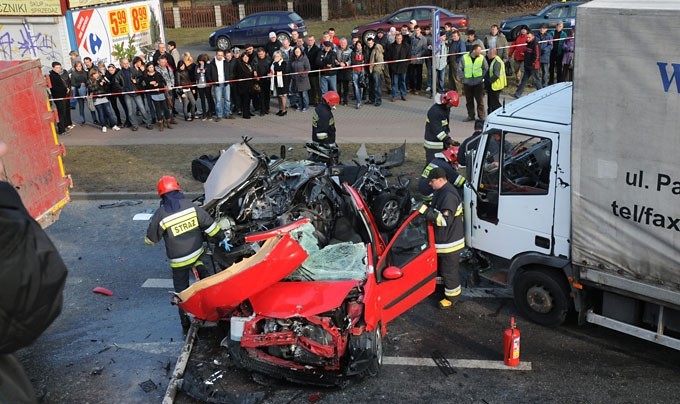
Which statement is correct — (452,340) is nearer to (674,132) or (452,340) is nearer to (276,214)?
(276,214)

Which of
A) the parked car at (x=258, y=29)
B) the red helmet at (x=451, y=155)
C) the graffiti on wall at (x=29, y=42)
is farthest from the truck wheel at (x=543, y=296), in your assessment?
the parked car at (x=258, y=29)

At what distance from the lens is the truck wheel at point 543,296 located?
24.3ft

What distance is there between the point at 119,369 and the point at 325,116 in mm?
6011

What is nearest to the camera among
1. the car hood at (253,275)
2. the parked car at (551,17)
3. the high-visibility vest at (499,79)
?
the car hood at (253,275)

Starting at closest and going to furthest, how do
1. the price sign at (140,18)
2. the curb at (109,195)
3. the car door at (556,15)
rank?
1. the curb at (109,195)
2. the car door at (556,15)
3. the price sign at (140,18)

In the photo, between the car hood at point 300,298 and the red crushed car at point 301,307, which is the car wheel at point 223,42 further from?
the car hood at point 300,298

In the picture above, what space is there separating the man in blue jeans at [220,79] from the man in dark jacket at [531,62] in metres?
7.14

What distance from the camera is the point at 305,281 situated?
675 centimetres

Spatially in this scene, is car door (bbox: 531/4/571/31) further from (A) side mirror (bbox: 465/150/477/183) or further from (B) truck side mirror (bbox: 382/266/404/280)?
(B) truck side mirror (bbox: 382/266/404/280)

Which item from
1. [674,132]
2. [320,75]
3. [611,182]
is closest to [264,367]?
[611,182]

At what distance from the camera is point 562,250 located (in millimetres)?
7156

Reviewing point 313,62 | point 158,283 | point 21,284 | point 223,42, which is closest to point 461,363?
point 158,283

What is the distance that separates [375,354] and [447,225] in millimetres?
1944

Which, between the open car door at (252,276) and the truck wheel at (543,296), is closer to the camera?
the open car door at (252,276)
